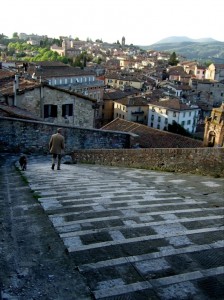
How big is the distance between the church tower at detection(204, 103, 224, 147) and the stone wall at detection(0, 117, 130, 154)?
1613cm

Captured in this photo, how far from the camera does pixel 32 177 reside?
1084 centimetres

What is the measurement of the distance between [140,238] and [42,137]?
1279 cm

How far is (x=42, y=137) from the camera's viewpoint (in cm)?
1748

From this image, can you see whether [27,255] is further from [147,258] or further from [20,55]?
[20,55]

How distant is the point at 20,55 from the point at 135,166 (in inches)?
6327

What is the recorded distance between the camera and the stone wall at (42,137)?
16.7 m

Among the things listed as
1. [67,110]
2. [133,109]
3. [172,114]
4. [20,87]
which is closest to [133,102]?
[133,109]

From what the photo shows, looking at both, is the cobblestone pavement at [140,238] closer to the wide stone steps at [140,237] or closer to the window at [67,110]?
the wide stone steps at [140,237]

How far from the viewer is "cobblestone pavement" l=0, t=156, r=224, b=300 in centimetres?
418

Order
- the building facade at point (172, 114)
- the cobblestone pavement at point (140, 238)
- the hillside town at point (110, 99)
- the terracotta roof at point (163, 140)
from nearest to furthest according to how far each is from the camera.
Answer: the cobblestone pavement at point (140, 238)
the hillside town at point (110, 99)
the terracotta roof at point (163, 140)
the building facade at point (172, 114)

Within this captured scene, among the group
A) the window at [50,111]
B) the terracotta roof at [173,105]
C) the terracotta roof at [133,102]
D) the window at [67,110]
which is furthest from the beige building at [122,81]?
the window at [50,111]

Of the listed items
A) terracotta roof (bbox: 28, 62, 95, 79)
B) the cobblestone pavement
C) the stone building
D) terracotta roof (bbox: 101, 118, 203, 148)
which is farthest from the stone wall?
terracotta roof (bbox: 28, 62, 95, 79)

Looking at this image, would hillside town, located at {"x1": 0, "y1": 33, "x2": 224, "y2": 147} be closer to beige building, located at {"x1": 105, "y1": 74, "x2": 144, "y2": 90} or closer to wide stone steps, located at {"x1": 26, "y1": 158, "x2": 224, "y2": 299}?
beige building, located at {"x1": 105, "y1": 74, "x2": 144, "y2": 90}

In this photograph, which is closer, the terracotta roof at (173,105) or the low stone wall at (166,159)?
the low stone wall at (166,159)
